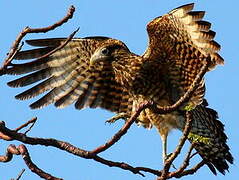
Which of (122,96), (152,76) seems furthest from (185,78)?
(122,96)

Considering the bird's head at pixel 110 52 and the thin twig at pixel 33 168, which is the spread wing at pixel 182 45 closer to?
the bird's head at pixel 110 52

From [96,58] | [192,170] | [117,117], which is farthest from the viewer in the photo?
[96,58]

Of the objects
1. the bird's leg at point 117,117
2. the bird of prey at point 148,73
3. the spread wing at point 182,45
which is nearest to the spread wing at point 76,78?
the bird of prey at point 148,73

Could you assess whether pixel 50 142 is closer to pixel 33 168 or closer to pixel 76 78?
pixel 33 168

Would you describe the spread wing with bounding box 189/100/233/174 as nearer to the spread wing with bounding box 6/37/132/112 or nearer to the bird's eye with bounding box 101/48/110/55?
the spread wing with bounding box 6/37/132/112

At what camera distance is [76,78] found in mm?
9562

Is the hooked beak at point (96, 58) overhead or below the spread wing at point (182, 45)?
below

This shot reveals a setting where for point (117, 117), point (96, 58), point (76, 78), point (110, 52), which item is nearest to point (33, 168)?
point (117, 117)

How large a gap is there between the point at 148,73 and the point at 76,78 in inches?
50.5

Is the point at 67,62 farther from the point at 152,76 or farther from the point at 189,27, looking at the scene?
the point at 189,27

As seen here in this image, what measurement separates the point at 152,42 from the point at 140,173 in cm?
420

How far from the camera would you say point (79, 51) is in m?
9.36

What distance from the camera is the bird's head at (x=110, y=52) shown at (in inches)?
343

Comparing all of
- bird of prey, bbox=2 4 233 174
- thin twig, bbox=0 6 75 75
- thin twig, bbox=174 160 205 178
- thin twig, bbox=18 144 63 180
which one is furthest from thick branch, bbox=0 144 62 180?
bird of prey, bbox=2 4 233 174
